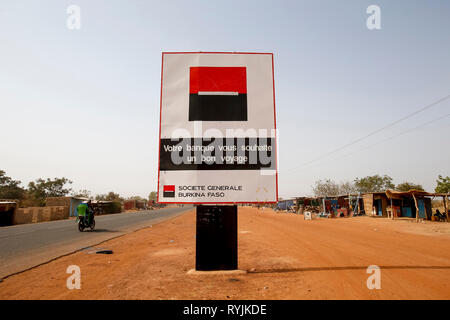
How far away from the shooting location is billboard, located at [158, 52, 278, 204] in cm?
499

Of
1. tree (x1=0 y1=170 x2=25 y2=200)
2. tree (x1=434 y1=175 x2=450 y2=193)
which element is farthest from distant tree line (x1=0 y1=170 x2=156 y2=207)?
tree (x1=434 y1=175 x2=450 y2=193)

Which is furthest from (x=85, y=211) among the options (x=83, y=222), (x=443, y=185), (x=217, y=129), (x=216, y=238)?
(x=443, y=185)

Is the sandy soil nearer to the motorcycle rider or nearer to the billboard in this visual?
the billboard

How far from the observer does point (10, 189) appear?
55.3 metres

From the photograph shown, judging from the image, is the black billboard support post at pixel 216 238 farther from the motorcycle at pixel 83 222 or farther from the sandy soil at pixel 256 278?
the motorcycle at pixel 83 222

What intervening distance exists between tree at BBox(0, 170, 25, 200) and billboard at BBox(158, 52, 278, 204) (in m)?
69.7

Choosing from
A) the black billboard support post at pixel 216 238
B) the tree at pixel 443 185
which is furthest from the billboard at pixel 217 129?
the tree at pixel 443 185

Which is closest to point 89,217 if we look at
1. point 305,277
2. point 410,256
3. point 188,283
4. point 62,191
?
point 188,283

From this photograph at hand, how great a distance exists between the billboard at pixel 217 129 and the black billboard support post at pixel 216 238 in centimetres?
26

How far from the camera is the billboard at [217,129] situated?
4988 millimetres

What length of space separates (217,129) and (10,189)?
72.3 meters

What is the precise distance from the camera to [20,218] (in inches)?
968

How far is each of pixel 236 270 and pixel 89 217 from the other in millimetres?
13106

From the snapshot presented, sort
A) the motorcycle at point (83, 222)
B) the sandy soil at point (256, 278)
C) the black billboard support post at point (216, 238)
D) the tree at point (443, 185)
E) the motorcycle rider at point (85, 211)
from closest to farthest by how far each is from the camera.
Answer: the sandy soil at point (256, 278)
the black billboard support post at point (216, 238)
the motorcycle at point (83, 222)
the motorcycle rider at point (85, 211)
the tree at point (443, 185)
